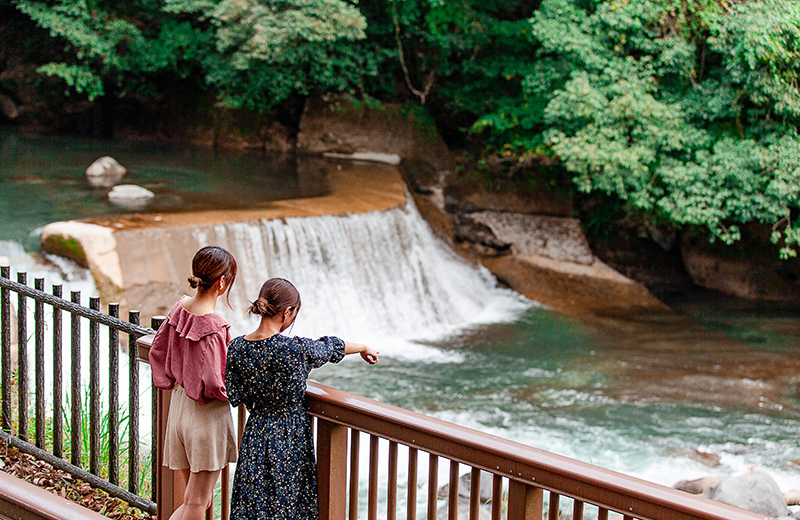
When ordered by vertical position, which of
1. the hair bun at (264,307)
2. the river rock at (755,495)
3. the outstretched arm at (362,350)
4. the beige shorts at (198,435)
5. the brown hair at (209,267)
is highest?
the brown hair at (209,267)

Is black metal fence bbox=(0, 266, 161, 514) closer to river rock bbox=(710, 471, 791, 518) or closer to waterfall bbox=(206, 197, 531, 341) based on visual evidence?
river rock bbox=(710, 471, 791, 518)

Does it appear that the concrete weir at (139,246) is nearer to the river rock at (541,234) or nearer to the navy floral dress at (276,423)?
the river rock at (541,234)

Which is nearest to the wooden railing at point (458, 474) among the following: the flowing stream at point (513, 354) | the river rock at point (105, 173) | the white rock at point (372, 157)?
the flowing stream at point (513, 354)

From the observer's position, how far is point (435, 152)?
1474 centimetres

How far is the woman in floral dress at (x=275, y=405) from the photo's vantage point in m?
2.67

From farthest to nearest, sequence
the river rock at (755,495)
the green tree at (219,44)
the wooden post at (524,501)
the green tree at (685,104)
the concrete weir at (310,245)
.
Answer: the green tree at (219,44), the green tree at (685,104), the concrete weir at (310,245), the river rock at (755,495), the wooden post at (524,501)

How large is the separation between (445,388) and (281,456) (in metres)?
5.96

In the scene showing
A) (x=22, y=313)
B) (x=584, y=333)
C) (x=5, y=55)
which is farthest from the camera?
(x=5, y=55)

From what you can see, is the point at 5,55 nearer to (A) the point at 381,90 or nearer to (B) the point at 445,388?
(A) the point at 381,90

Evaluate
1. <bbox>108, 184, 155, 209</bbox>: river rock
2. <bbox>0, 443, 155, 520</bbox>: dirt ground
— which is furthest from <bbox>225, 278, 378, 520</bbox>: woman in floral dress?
<bbox>108, 184, 155, 209</bbox>: river rock

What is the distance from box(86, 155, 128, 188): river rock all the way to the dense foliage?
2.98m

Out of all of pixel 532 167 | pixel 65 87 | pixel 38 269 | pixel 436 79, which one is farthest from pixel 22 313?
pixel 65 87

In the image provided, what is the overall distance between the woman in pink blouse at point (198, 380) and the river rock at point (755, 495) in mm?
4320

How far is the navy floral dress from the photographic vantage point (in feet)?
8.73
